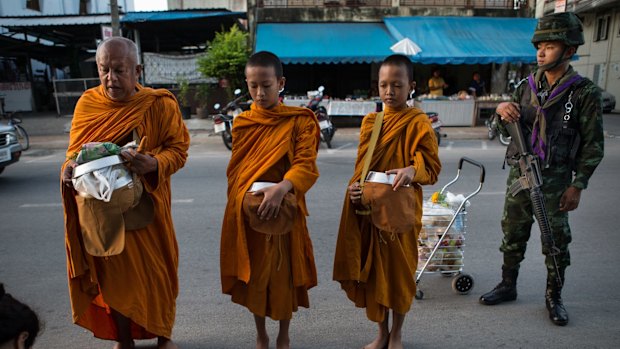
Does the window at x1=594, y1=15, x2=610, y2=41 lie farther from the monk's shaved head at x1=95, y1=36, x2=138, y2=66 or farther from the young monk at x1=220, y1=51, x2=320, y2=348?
the monk's shaved head at x1=95, y1=36, x2=138, y2=66

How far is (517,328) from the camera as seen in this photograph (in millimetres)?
2779

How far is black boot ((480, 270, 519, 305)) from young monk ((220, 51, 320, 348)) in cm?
144

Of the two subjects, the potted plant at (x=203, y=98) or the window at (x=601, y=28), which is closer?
the potted plant at (x=203, y=98)

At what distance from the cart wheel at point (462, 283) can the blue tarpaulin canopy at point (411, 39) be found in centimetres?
1007

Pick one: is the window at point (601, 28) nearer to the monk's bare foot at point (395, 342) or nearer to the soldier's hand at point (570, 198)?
the soldier's hand at point (570, 198)

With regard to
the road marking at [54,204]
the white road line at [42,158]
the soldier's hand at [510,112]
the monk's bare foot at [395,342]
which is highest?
the soldier's hand at [510,112]

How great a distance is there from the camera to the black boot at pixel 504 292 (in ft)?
10.0

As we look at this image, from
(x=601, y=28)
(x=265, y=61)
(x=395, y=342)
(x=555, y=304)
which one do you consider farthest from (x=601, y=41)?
(x=265, y=61)

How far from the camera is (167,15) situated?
14.3 meters

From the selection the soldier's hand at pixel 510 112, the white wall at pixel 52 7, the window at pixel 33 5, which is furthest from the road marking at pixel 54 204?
the window at pixel 33 5

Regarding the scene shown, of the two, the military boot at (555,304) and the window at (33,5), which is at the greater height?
the window at (33,5)

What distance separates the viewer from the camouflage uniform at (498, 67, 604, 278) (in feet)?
8.39

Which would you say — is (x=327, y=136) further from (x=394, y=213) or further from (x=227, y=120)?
(x=394, y=213)

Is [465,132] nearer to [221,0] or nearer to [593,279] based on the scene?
[593,279]
